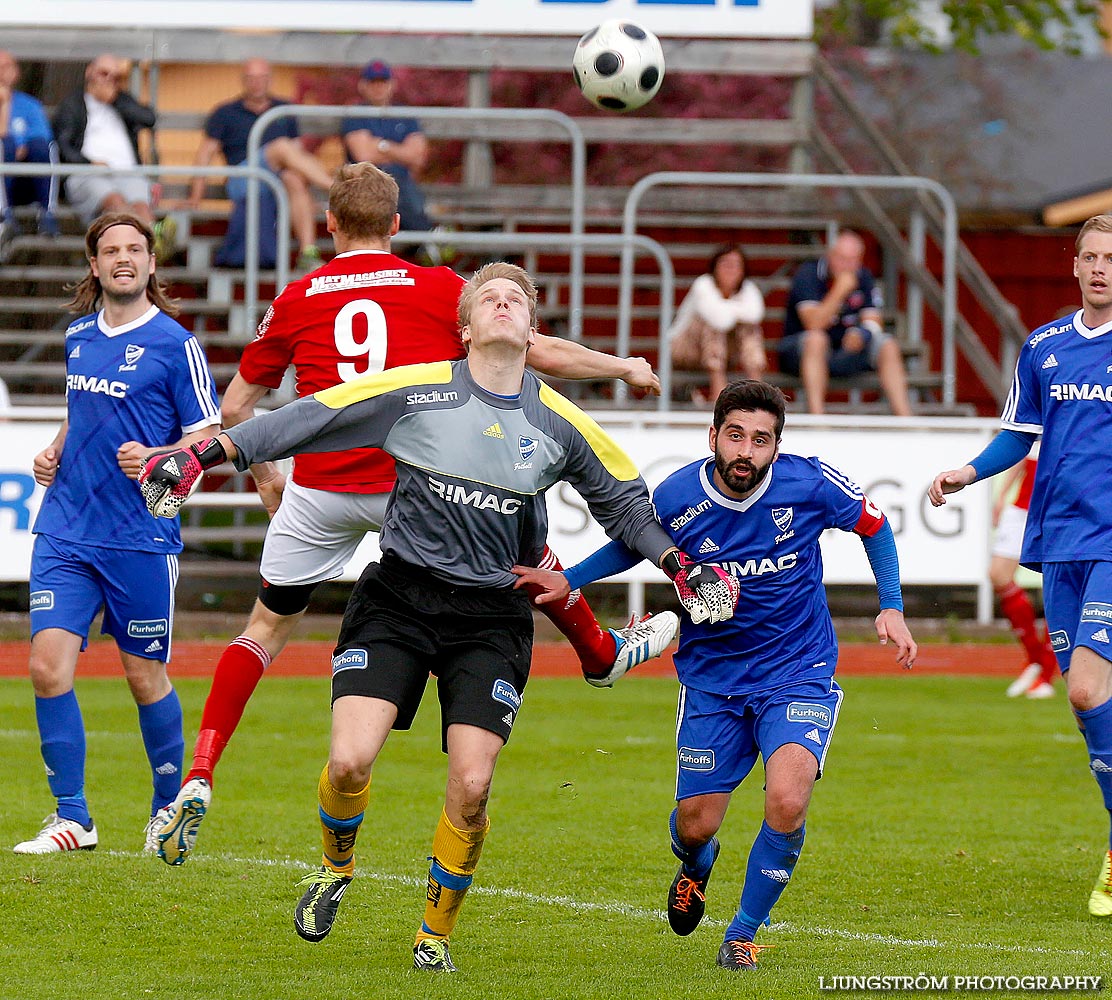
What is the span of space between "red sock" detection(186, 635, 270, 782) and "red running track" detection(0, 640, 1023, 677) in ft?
19.0

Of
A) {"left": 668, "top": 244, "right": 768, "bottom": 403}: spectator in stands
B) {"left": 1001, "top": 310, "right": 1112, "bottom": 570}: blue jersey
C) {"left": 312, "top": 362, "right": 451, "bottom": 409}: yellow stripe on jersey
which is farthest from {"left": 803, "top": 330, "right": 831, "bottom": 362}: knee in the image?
{"left": 312, "top": 362, "right": 451, "bottom": 409}: yellow stripe on jersey

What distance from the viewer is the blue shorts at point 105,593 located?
22.9 feet

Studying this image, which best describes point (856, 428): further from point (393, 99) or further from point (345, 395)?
point (393, 99)

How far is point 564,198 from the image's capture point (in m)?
18.7

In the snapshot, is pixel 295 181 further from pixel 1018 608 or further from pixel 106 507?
pixel 106 507

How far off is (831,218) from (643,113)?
746 centimetres

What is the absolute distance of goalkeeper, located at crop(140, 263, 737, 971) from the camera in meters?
5.50

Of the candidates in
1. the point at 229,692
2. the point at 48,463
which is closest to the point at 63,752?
the point at 229,692

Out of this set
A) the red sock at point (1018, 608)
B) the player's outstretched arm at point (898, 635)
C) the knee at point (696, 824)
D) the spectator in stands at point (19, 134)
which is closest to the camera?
the player's outstretched arm at point (898, 635)

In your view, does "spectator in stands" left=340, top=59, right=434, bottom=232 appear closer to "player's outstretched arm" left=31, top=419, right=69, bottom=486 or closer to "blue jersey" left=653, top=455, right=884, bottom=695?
"player's outstretched arm" left=31, top=419, right=69, bottom=486

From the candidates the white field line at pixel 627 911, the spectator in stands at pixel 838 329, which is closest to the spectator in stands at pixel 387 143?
the spectator in stands at pixel 838 329

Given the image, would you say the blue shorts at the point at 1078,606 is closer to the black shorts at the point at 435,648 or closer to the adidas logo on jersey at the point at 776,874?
the adidas logo on jersey at the point at 776,874

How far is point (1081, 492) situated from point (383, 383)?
257 centimetres

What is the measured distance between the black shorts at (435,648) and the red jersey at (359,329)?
801mm
